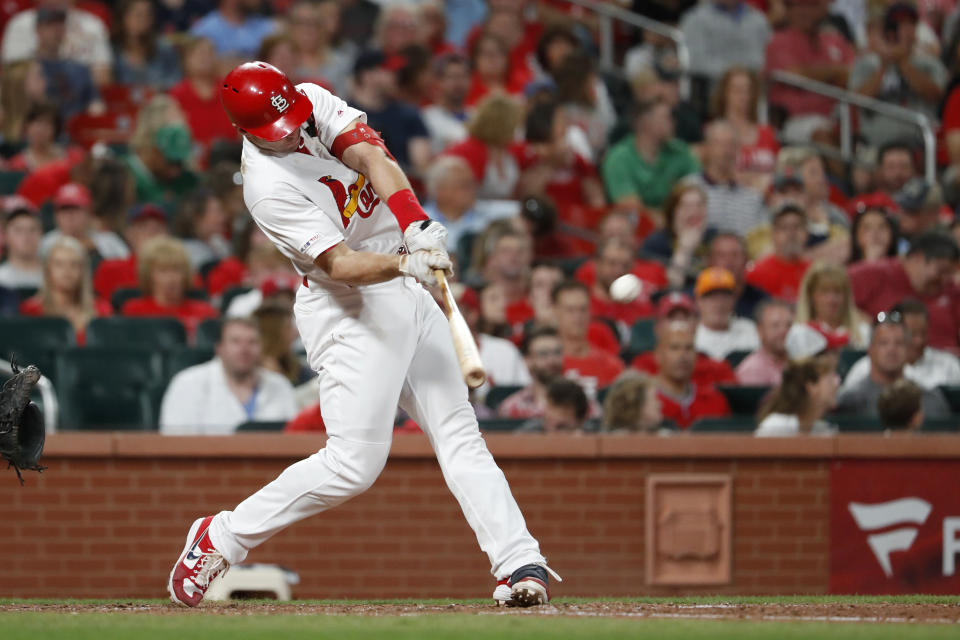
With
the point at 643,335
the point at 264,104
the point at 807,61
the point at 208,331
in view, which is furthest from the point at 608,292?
the point at 264,104

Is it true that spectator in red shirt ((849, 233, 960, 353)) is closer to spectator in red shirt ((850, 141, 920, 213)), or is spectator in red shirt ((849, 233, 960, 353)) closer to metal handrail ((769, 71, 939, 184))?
spectator in red shirt ((850, 141, 920, 213))

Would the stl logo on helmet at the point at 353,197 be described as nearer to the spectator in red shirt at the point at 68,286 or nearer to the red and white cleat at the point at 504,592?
the red and white cleat at the point at 504,592

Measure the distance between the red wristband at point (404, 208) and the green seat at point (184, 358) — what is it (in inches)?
141

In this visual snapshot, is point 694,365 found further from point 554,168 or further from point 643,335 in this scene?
point 554,168

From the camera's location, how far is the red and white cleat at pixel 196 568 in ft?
17.5

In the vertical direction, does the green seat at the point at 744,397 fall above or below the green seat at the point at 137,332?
below

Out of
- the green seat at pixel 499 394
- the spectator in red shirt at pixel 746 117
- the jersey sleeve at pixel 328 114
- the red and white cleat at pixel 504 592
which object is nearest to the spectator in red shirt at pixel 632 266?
the green seat at pixel 499 394

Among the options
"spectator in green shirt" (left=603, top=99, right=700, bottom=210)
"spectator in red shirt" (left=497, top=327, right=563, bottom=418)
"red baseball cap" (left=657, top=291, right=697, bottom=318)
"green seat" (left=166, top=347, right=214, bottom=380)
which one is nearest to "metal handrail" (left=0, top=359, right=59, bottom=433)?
"green seat" (left=166, top=347, right=214, bottom=380)

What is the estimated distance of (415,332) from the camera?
5.26 meters

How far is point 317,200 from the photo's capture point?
518cm

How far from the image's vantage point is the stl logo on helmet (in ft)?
17.3

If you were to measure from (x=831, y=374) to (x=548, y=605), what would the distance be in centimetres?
342

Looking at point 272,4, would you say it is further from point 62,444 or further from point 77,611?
point 77,611

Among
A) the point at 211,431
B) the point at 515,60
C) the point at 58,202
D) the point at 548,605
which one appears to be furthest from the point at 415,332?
the point at 515,60
